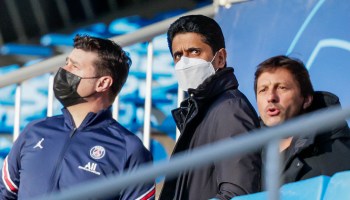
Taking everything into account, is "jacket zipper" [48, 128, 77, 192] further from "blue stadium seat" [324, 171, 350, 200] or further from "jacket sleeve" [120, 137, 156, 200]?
"blue stadium seat" [324, 171, 350, 200]

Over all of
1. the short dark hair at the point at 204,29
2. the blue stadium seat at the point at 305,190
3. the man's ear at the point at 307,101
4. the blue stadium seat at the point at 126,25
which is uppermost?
the blue stadium seat at the point at 126,25

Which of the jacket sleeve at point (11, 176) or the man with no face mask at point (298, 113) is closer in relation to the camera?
the man with no face mask at point (298, 113)

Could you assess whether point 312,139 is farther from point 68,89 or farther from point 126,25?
point 126,25

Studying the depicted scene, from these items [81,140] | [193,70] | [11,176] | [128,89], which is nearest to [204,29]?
[193,70]

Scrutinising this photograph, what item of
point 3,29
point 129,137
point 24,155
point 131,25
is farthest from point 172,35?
point 3,29

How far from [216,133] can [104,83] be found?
623 millimetres

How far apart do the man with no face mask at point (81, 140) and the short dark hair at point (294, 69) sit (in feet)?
1.86

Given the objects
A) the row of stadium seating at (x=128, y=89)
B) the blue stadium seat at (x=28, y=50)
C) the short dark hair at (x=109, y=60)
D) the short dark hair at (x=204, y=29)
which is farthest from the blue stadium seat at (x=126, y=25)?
the short dark hair at (x=204, y=29)

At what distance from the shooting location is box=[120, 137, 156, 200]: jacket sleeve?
3781 mm

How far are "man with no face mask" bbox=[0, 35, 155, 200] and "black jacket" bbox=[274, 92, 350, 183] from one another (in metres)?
0.56

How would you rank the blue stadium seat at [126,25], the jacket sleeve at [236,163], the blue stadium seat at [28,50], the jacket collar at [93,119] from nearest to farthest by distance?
the jacket sleeve at [236,163]
the jacket collar at [93,119]
the blue stadium seat at [126,25]
the blue stadium seat at [28,50]

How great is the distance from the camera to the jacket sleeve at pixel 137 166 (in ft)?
12.4

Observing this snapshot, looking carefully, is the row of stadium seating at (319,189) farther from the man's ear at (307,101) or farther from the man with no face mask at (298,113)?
the man's ear at (307,101)

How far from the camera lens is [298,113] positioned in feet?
12.5
